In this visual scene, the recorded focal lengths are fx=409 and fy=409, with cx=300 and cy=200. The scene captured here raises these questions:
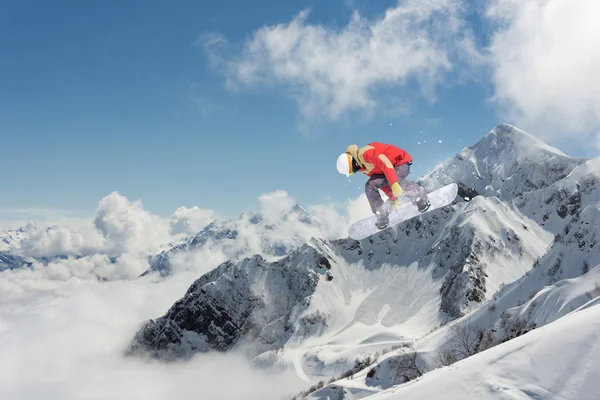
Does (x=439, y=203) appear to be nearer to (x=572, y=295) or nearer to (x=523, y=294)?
(x=572, y=295)

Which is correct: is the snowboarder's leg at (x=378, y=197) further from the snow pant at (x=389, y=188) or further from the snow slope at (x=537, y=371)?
the snow slope at (x=537, y=371)

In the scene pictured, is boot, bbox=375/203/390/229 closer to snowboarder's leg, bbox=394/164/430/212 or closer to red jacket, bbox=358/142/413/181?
snowboarder's leg, bbox=394/164/430/212

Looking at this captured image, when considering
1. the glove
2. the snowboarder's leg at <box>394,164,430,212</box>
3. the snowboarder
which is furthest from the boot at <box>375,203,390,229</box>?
the glove

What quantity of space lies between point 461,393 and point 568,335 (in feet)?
15.9

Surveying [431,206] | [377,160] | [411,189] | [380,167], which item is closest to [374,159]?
[377,160]

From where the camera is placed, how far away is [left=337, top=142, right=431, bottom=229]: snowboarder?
52.5 feet

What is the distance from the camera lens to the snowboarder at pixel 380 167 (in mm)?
16016

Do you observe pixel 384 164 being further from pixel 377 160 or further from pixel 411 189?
pixel 411 189

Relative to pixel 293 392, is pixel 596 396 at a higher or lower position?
higher

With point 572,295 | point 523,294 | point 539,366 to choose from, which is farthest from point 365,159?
point 523,294

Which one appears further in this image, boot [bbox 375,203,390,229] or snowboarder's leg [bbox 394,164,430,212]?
boot [bbox 375,203,390,229]

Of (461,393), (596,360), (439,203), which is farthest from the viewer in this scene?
(439,203)

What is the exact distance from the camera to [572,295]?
228ft

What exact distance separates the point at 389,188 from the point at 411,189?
4.96 feet
